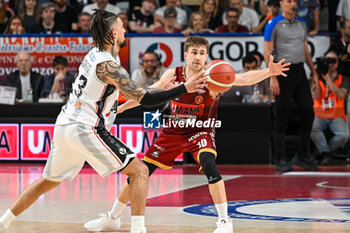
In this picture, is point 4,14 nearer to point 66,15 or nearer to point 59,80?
point 66,15

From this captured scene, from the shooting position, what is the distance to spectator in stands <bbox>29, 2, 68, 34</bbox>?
14.7 meters

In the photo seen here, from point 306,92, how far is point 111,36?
6045 millimetres

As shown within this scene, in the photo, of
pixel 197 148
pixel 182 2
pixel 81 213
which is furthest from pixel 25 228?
pixel 182 2

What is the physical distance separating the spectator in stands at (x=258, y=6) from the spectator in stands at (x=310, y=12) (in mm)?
929

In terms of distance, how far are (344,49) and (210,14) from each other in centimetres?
282

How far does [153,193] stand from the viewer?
9266 millimetres

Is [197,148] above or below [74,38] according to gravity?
below

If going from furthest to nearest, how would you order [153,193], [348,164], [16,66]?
[16,66]
[348,164]
[153,193]

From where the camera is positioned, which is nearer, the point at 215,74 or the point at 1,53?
the point at 215,74

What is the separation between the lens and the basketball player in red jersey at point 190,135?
21.4 feet

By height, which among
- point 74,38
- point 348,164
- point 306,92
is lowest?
point 348,164

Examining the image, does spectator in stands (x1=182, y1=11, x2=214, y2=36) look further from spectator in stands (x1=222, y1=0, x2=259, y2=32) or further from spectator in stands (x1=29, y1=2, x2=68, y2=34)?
spectator in stands (x1=29, y1=2, x2=68, y2=34)

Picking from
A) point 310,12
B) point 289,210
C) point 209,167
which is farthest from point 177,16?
point 209,167

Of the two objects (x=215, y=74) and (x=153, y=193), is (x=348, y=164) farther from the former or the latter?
(x=215, y=74)
